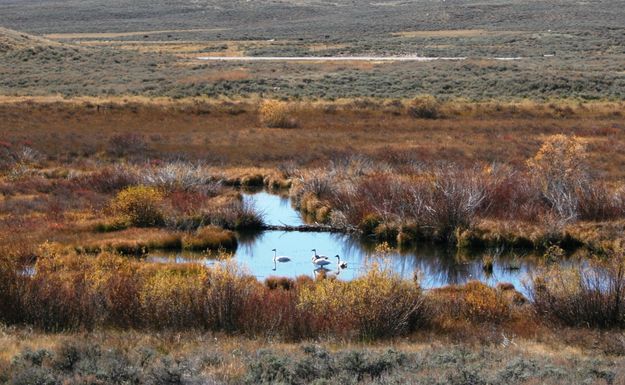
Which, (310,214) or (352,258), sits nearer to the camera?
(352,258)

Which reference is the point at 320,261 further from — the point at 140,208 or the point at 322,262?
the point at 140,208

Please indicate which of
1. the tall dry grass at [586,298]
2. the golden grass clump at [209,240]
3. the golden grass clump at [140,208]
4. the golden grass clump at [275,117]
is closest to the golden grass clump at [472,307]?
the tall dry grass at [586,298]

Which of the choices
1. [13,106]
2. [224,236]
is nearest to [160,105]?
[13,106]

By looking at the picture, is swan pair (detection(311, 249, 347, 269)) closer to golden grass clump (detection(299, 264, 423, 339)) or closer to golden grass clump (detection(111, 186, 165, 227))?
golden grass clump (detection(111, 186, 165, 227))

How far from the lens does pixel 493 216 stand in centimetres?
2839

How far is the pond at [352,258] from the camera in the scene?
23.5 m

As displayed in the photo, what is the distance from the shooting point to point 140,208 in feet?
91.2

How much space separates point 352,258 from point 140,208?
279 inches

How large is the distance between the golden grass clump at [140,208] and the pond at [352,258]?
2.79m

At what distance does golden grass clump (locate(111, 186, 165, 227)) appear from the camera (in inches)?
1091

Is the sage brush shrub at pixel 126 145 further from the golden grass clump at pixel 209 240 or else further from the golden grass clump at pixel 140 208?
the golden grass clump at pixel 209 240

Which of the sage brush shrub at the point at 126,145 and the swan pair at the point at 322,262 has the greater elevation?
the swan pair at the point at 322,262

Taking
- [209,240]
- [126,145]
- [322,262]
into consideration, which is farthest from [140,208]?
[126,145]

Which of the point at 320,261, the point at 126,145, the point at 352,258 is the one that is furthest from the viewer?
the point at 126,145
